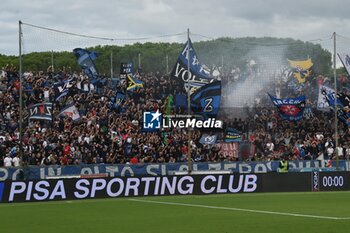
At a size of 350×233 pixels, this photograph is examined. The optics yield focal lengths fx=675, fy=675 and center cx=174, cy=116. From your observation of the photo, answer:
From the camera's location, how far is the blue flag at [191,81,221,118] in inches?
1636

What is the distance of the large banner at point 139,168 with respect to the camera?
35.1 m

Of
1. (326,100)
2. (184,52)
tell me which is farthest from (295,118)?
(184,52)

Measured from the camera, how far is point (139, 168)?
38750 mm

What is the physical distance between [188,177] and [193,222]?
14.5 meters

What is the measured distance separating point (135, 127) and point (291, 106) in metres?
10.6

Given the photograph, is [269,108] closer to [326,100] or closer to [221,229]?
[326,100]

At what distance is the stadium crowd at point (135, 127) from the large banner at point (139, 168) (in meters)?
0.70

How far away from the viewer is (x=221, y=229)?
17500mm

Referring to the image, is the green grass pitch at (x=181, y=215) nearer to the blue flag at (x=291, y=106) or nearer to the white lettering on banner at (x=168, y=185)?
the white lettering on banner at (x=168, y=185)

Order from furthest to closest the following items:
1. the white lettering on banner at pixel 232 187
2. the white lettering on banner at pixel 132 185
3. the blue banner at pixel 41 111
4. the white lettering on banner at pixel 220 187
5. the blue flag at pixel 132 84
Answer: the blue flag at pixel 132 84 → the blue banner at pixel 41 111 → the white lettering on banner at pixel 232 187 → the white lettering on banner at pixel 220 187 → the white lettering on banner at pixel 132 185

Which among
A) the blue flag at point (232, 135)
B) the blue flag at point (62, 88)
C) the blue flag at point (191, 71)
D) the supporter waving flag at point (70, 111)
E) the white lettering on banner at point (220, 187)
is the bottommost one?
the white lettering on banner at point (220, 187)

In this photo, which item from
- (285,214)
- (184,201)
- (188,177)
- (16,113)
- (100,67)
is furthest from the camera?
(100,67)

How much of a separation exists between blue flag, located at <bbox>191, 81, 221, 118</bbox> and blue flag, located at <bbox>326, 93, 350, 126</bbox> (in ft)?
24.4

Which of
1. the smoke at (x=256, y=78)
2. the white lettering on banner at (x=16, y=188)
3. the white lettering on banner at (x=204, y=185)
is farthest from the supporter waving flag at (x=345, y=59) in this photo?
the white lettering on banner at (x=16, y=188)
